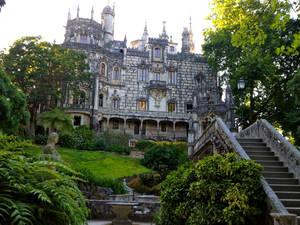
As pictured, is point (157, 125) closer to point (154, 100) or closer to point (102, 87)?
point (154, 100)

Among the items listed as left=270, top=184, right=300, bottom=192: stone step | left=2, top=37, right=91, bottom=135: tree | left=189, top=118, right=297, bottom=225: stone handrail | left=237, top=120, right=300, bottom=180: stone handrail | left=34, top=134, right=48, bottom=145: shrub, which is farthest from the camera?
left=2, top=37, right=91, bottom=135: tree

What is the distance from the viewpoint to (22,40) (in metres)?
33.5

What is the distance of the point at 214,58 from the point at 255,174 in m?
30.9

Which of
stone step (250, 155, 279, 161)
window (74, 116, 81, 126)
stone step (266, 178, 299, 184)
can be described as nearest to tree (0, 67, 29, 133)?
window (74, 116, 81, 126)

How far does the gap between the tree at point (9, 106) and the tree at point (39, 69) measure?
9.51m

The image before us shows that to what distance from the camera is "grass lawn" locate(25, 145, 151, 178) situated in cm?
2323

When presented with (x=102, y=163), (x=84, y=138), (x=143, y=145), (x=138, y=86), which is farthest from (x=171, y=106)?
(x=102, y=163)

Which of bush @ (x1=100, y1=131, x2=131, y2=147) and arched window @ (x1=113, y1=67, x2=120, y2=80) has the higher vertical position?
arched window @ (x1=113, y1=67, x2=120, y2=80)

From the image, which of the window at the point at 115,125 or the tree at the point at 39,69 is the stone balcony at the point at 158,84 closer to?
the window at the point at 115,125

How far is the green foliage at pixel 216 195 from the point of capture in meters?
7.09

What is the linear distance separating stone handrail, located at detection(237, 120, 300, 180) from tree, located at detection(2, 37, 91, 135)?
25.6 meters

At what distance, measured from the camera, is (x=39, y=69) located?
32812mm

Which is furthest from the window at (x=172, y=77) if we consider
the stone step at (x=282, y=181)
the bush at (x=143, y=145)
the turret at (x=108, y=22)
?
the stone step at (x=282, y=181)

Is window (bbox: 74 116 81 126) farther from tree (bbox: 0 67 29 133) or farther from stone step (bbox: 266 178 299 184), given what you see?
stone step (bbox: 266 178 299 184)
